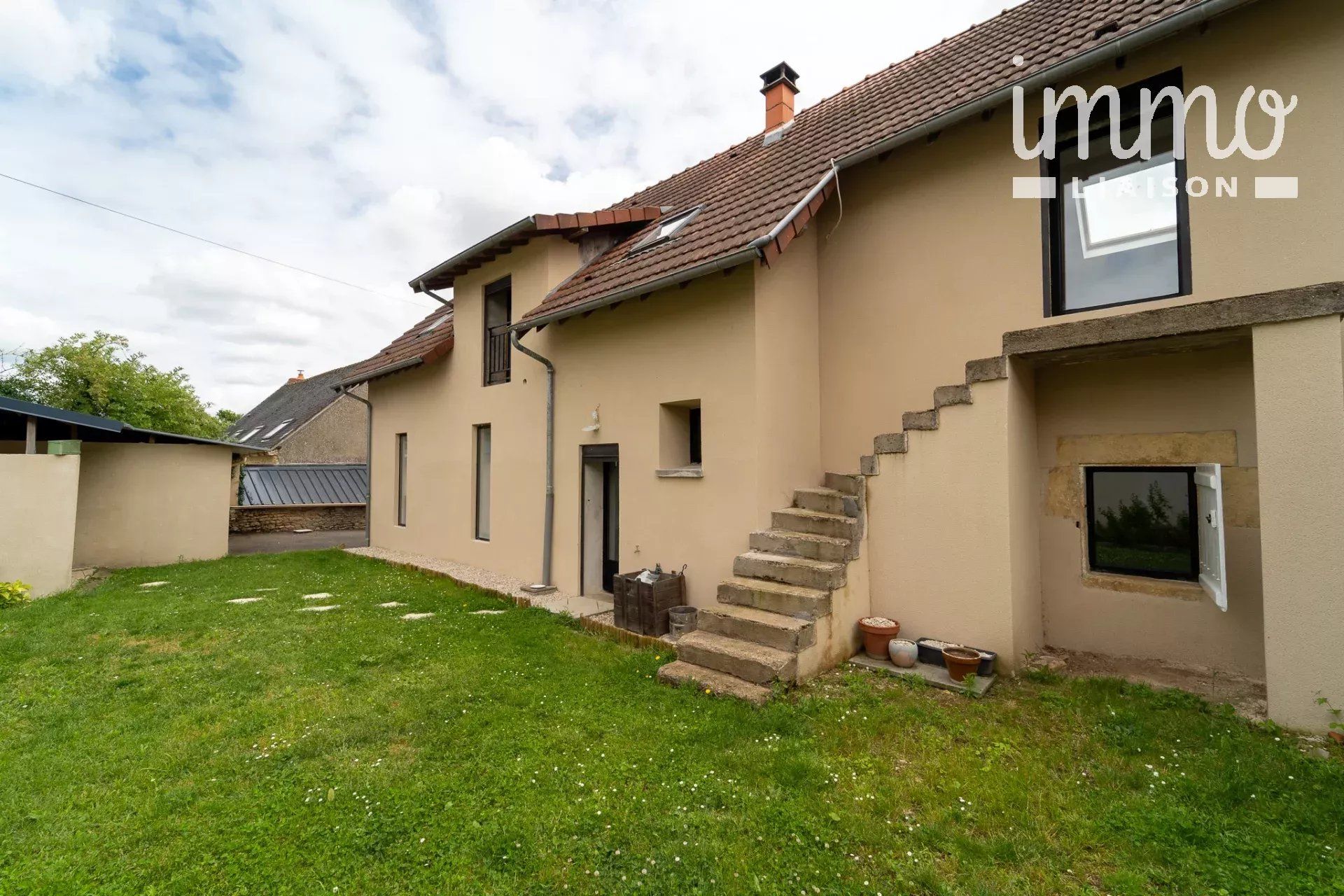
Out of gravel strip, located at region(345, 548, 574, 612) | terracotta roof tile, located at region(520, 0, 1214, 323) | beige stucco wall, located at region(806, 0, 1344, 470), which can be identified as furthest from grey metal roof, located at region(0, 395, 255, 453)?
beige stucco wall, located at region(806, 0, 1344, 470)

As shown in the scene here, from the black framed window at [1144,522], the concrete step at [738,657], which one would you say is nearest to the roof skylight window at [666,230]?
the concrete step at [738,657]

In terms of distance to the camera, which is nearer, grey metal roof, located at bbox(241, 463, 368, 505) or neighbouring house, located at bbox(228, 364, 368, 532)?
neighbouring house, located at bbox(228, 364, 368, 532)

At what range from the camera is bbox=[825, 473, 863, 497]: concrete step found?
527 centimetres

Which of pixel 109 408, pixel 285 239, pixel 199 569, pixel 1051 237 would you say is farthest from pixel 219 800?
pixel 109 408

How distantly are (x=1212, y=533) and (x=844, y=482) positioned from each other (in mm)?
2757

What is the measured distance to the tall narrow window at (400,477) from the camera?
11.2m

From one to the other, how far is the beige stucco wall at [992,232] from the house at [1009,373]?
0.02 metres

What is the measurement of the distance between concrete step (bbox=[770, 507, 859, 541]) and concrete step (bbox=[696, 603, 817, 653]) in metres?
0.97

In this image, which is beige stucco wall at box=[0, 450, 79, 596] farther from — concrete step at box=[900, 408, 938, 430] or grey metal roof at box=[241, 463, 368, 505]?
concrete step at box=[900, 408, 938, 430]

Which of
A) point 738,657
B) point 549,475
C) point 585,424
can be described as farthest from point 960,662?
point 549,475

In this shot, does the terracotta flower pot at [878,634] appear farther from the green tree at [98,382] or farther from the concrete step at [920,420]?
the green tree at [98,382]

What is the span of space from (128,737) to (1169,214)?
8.31 metres

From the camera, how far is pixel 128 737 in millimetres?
3488

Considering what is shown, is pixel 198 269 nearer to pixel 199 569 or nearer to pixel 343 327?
pixel 343 327
